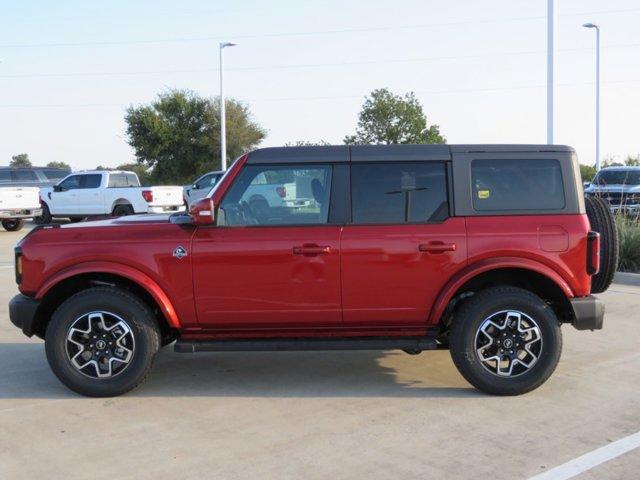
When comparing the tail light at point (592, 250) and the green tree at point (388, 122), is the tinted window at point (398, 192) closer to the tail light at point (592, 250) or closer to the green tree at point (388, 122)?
the tail light at point (592, 250)

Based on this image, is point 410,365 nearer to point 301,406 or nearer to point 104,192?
point 301,406

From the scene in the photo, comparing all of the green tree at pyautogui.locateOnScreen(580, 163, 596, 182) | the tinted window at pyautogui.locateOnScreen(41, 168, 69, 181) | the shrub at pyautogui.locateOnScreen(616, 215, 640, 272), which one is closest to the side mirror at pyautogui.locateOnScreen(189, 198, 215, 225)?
the shrub at pyautogui.locateOnScreen(616, 215, 640, 272)

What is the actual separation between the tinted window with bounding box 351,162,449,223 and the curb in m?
6.39

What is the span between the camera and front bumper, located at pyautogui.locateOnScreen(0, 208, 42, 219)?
22.3 metres

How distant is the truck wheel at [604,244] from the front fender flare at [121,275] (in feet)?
11.2

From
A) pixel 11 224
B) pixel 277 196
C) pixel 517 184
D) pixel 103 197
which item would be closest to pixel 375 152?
pixel 277 196

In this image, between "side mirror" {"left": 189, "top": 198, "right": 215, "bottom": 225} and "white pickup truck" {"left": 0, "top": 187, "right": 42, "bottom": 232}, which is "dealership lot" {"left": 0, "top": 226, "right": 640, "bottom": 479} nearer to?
"side mirror" {"left": 189, "top": 198, "right": 215, "bottom": 225}

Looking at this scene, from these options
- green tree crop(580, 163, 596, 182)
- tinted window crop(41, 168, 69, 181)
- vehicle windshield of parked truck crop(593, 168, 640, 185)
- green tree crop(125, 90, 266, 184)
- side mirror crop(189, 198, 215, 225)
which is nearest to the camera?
side mirror crop(189, 198, 215, 225)

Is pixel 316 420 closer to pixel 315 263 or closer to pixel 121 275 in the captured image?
pixel 315 263

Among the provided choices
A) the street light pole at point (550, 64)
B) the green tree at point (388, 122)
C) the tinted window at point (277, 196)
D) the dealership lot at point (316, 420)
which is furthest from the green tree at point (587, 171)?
the tinted window at point (277, 196)

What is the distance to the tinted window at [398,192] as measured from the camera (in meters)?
5.73

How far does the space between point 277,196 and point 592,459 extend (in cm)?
281

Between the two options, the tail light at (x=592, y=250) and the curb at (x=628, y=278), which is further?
the curb at (x=628, y=278)

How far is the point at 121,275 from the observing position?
5.65 meters
